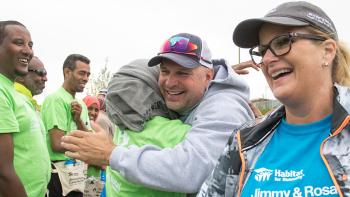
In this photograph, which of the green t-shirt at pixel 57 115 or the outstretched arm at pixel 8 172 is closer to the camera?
the outstretched arm at pixel 8 172

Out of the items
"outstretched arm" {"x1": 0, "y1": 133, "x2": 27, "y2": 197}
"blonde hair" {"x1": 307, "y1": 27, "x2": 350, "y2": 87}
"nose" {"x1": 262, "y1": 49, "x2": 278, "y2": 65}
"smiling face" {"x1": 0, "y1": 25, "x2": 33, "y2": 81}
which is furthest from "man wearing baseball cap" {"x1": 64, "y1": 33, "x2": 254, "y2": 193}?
"smiling face" {"x1": 0, "y1": 25, "x2": 33, "y2": 81}

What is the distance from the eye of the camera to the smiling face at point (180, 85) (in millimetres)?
2461

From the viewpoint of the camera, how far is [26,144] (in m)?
3.23

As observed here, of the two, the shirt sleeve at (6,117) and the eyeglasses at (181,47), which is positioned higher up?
the eyeglasses at (181,47)

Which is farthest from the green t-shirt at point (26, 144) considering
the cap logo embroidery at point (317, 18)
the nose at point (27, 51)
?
the cap logo embroidery at point (317, 18)

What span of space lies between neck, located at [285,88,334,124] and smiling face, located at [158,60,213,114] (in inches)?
28.4

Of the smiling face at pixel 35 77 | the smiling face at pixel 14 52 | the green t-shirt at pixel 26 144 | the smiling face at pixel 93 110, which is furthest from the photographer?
the smiling face at pixel 93 110

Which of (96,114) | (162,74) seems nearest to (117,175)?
(162,74)

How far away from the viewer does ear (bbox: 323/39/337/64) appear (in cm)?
183

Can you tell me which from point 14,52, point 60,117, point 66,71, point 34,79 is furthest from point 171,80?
point 66,71

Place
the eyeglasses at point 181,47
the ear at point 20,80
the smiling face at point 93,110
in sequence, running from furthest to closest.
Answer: the smiling face at point 93,110
the ear at point 20,80
the eyeglasses at point 181,47

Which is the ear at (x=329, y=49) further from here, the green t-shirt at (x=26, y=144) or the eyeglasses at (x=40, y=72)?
the eyeglasses at (x=40, y=72)

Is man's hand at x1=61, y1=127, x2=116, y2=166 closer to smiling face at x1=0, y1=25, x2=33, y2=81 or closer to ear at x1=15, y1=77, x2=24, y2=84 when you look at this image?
smiling face at x1=0, y1=25, x2=33, y2=81

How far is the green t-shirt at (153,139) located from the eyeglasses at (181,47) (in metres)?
0.37
